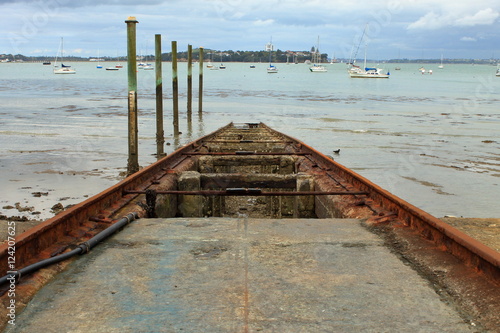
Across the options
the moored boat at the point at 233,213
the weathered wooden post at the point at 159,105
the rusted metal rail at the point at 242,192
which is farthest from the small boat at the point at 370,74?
the rusted metal rail at the point at 242,192

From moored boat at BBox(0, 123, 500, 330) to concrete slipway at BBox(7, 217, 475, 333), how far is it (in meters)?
0.04

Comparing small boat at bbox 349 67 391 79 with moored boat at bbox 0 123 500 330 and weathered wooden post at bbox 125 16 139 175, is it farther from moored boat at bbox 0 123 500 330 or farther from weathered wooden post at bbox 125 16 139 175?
moored boat at bbox 0 123 500 330

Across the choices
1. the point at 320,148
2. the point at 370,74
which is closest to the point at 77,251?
the point at 320,148

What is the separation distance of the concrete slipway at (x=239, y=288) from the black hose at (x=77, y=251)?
0.07 metres

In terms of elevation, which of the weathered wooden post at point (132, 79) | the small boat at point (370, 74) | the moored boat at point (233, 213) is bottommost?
the moored boat at point (233, 213)

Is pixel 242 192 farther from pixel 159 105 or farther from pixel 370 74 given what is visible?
pixel 370 74

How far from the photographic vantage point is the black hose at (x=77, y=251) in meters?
2.95

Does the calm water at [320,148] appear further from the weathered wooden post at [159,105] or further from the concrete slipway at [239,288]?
the concrete slipway at [239,288]

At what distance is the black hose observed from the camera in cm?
295

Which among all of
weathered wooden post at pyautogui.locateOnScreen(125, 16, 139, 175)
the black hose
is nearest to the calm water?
weathered wooden post at pyautogui.locateOnScreen(125, 16, 139, 175)

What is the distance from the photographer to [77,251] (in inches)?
142

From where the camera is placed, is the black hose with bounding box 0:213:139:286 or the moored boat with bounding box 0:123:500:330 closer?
the black hose with bounding box 0:213:139:286

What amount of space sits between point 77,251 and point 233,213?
542 cm

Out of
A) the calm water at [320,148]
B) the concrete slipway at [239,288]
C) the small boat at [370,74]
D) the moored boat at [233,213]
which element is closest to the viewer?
the concrete slipway at [239,288]
